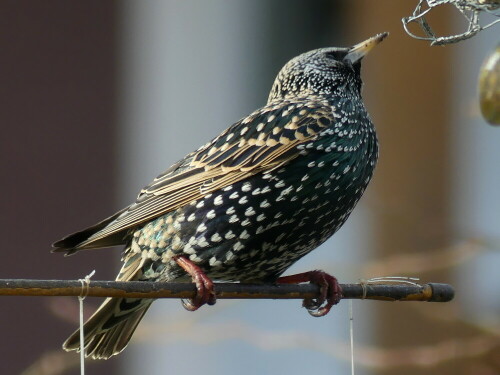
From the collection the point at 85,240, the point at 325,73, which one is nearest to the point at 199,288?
the point at 85,240

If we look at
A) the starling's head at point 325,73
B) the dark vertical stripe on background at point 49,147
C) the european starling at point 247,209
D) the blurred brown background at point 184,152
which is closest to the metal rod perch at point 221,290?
the european starling at point 247,209

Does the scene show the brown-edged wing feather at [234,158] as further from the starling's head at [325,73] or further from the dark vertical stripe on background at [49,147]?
the dark vertical stripe on background at [49,147]

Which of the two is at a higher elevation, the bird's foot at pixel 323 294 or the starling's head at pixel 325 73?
the starling's head at pixel 325 73

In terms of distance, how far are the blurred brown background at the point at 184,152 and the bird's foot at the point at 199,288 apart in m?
1.75

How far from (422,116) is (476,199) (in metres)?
0.51

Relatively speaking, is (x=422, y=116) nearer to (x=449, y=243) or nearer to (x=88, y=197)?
(x=449, y=243)

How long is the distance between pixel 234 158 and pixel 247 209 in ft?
0.63

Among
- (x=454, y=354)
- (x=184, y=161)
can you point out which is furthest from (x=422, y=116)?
(x=184, y=161)

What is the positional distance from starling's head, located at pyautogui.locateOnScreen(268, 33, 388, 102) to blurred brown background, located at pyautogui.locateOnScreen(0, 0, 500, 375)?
1.35 m

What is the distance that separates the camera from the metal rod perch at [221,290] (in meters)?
2.52

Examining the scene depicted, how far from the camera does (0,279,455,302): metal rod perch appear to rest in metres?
2.52

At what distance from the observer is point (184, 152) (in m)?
6.20

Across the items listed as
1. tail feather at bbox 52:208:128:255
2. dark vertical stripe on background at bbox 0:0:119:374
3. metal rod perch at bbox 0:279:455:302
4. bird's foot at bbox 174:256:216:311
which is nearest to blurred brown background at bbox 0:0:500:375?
dark vertical stripe on background at bbox 0:0:119:374

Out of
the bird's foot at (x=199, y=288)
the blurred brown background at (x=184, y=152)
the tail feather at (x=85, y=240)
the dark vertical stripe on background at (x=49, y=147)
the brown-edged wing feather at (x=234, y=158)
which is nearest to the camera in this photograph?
the bird's foot at (x=199, y=288)
